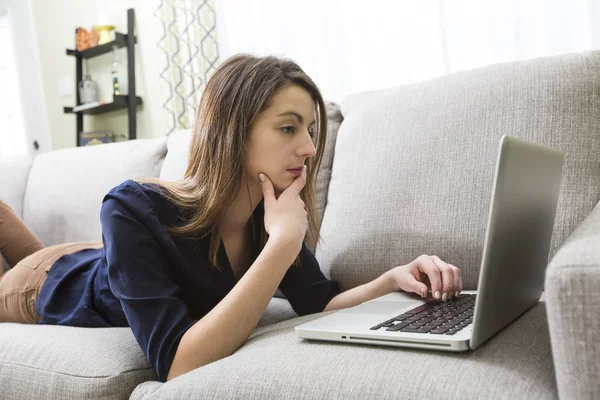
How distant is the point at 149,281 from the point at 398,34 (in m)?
1.73

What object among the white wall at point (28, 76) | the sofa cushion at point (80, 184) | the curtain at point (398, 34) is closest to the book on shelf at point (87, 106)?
the white wall at point (28, 76)

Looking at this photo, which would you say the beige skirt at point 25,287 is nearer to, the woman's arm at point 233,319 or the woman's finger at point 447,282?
the woman's arm at point 233,319

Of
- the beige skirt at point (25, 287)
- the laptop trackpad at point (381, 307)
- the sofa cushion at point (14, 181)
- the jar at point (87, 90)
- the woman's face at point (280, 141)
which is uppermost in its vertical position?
the jar at point (87, 90)

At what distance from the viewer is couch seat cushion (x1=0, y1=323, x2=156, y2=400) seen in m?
0.97

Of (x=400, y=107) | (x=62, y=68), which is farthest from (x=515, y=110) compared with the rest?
(x=62, y=68)

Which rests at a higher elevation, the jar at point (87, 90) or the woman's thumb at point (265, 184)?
the jar at point (87, 90)

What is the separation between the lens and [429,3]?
229 centimetres

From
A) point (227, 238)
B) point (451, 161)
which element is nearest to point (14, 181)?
point (227, 238)

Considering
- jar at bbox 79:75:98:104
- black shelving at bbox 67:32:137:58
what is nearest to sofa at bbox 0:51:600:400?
black shelving at bbox 67:32:137:58

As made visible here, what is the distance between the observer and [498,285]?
30.6 inches

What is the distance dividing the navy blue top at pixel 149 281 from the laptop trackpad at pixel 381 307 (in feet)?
0.79

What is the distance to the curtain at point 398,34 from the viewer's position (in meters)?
2.06

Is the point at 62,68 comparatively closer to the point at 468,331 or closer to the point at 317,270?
the point at 317,270

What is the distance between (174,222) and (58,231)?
112 centimetres
